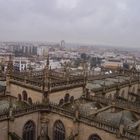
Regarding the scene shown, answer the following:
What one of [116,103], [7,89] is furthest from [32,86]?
[116,103]

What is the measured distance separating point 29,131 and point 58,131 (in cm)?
356

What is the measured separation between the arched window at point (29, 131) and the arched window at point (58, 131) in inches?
107

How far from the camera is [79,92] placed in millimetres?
42281

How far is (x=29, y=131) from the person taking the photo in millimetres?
35000

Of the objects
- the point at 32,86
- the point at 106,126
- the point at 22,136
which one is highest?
the point at 32,86

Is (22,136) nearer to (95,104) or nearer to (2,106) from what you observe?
(2,106)

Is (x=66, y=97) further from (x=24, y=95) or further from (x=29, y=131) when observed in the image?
(x=29, y=131)

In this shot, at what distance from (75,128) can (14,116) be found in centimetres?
713

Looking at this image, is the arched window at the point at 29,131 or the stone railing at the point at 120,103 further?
the stone railing at the point at 120,103

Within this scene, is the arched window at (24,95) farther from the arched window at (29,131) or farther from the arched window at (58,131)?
the arched window at (58,131)

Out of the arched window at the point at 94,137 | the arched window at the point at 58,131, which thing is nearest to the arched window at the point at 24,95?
the arched window at the point at 58,131

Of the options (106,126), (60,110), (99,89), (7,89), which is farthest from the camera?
(99,89)

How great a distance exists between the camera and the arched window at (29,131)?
34.4 m

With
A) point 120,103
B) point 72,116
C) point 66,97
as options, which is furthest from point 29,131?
point 120,103
